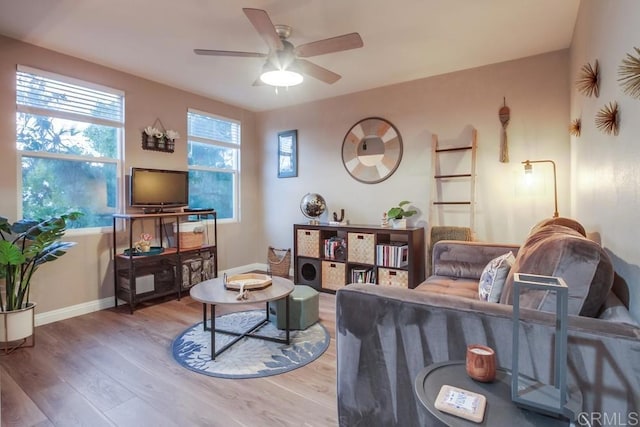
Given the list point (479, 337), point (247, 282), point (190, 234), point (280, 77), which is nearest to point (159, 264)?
point (190, 234)

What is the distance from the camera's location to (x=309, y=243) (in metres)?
4.29

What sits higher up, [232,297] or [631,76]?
[631,76]

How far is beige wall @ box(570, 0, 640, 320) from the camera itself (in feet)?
3.96

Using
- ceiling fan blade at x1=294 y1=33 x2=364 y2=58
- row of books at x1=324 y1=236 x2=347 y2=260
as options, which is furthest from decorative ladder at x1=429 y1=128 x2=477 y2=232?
ceiling fan blade at x1=294 y1=33 x2=364 y2=58

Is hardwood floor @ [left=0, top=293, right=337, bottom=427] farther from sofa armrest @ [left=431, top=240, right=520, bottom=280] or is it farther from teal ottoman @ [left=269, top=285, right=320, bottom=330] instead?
sofa armrest @ [left=431, top=240, right=520, bottom=280]

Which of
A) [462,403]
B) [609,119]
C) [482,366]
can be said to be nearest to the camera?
[462,403]

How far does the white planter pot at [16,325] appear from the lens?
2.55 metres

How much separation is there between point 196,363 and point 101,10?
265 cm

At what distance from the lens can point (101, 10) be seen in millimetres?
2490

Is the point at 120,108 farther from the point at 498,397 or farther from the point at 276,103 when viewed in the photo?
the point at 498,397

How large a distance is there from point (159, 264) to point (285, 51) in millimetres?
2627

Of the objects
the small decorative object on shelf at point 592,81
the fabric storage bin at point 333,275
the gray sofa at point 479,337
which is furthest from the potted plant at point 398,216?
the gray sofa at point 479,337

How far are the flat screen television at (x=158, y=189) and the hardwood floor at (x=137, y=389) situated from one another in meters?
1.45

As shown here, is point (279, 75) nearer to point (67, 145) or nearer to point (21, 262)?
point (67, 145)
